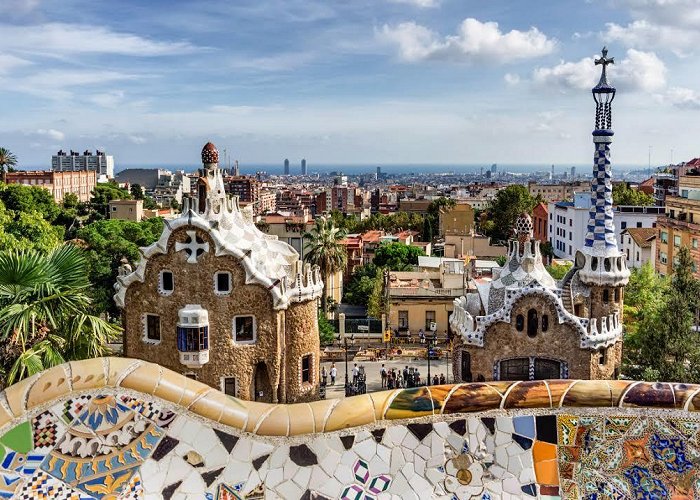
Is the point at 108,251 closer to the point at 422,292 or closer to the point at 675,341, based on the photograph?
the point at 422,292

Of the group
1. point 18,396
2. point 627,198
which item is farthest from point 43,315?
point 627,198

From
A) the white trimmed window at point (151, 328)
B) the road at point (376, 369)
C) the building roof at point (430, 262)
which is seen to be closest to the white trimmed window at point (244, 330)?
the white trimmed window at point (151, 328)

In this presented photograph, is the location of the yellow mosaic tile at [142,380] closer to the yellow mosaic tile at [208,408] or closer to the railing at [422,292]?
the yellow mosaic tile at [208,408]

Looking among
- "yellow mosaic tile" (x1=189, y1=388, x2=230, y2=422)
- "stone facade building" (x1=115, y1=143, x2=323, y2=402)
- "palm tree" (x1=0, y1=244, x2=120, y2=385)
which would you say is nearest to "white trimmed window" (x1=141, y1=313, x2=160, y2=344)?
"stone facade building" (x1=115, y1=143, x2=323, y2=402)

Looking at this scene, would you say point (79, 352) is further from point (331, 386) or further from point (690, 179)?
point (690, 179)

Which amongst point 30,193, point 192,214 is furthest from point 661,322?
point 30,193

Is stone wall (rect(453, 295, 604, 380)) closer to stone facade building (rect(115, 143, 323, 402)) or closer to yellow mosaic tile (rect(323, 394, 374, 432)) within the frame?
stone facade building (rect(115, 143, 323, 402))

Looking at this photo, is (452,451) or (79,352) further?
(79,352)
